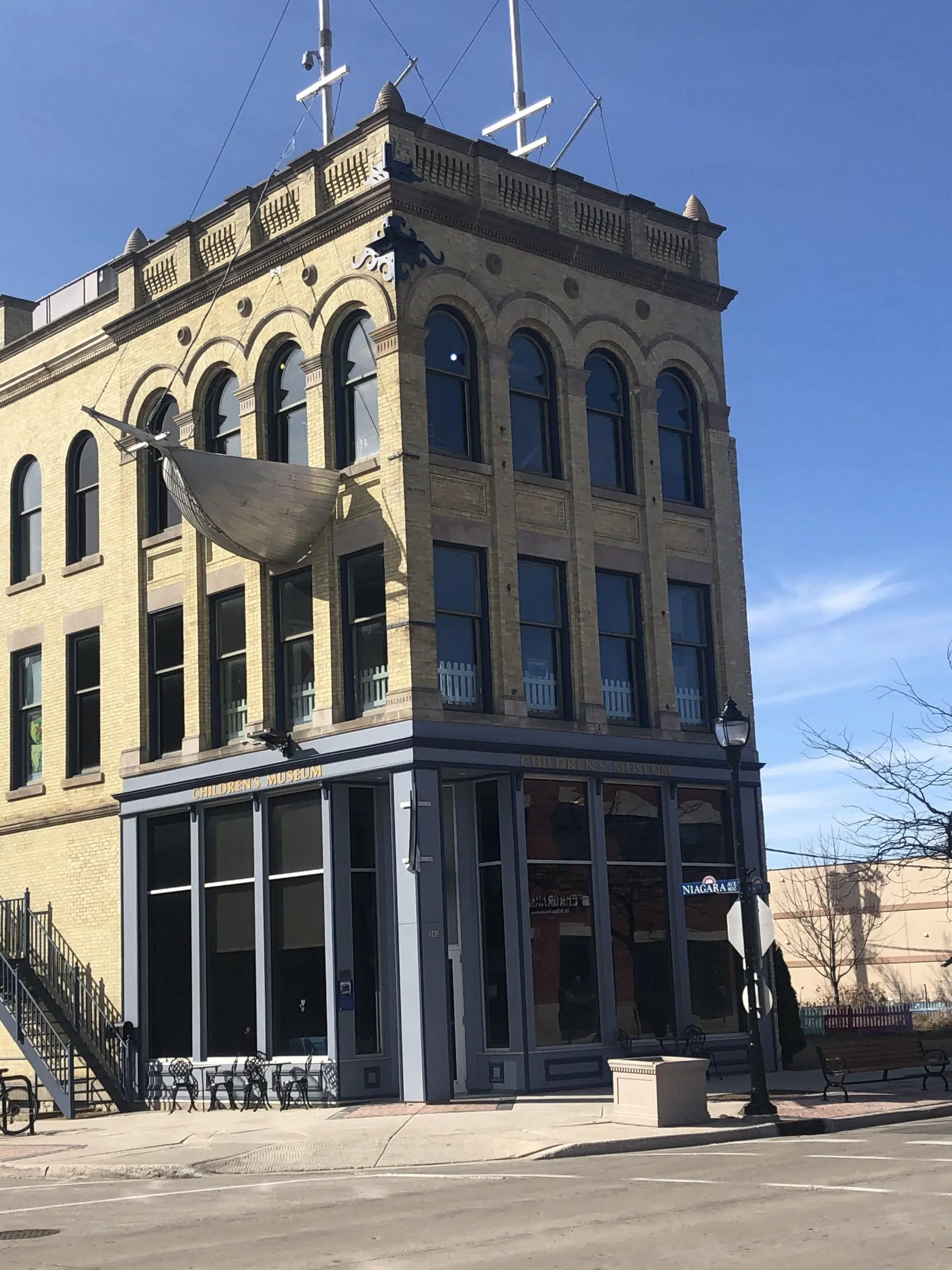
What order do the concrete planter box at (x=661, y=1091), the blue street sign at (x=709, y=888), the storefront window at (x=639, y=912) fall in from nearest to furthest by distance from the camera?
the concrete planter box at (x=661, y=1091) → the blue street sign at (x=709, y=888) → the storefront window at (x=639, y=912)

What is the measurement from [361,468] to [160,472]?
5715mm

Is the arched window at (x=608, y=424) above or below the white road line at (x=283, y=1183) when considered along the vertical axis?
above

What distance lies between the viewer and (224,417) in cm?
2814

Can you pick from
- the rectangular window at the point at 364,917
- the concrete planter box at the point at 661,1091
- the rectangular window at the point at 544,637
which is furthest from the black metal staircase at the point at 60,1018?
the concrete planter box at the point at 661,1091

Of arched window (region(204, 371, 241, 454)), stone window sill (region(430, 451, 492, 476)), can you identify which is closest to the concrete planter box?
stone window sill (region(430, 451, 492, 476))

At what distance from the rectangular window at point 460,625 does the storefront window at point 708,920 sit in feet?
15.5

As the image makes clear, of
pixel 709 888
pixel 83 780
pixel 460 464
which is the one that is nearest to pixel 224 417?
pixel 460 464

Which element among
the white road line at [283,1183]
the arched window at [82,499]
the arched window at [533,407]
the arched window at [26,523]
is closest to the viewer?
the white road line at [283,1183]

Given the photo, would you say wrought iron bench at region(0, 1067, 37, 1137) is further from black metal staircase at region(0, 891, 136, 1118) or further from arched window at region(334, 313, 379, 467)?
arched window at region(334, 313, 379, 467)

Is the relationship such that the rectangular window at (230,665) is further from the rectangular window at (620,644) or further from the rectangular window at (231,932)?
the rectangular window at (620,644)

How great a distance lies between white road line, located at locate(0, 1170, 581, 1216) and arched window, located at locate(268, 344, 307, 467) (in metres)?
13.1

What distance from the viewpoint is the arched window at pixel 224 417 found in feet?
91.3

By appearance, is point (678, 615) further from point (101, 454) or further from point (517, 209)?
point (101, 454)

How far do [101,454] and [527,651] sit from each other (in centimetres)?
1000
